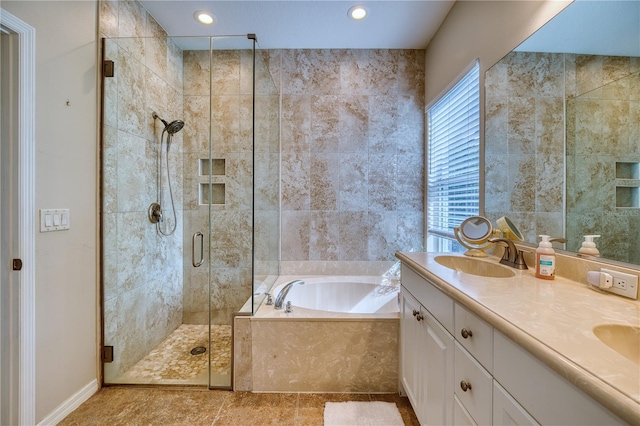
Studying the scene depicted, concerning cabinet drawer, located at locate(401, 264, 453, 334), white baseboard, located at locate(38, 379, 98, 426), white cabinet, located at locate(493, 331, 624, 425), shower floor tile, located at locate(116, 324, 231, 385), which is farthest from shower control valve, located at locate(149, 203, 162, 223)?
white cabinet, located at locate(493, 331, 624, 425)

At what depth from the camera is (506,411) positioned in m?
0.69

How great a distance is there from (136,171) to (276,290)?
1427mm

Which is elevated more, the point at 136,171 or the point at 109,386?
the point at 136,171

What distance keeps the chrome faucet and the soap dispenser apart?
8.9 inches

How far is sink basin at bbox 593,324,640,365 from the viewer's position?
66 cm

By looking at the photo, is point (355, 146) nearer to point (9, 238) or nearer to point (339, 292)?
point (339, 292)

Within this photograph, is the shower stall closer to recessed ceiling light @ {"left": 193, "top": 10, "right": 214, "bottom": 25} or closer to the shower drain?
the shower drain

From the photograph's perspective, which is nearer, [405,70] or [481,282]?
[481,282]

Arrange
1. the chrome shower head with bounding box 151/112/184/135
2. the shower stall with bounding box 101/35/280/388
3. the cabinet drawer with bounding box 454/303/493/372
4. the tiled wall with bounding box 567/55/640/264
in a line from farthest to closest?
the chrome shower head with bounding box 151/112/184/135 → the shower stall with bounding box 101/35/280/388 → the tiled wall with bounding box 567/55/640/264 → the cabinet drawer with bounding box 454/303/493/372

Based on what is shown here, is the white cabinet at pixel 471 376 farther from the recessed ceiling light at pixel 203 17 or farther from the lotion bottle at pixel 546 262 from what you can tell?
the recessed ceiling light at pixel 203 17

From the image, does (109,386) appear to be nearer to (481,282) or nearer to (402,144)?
(481,282)

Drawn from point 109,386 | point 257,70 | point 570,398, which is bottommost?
point 109,386

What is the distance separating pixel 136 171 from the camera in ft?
6.62

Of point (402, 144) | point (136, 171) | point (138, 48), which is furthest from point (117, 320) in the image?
point (402, 144)
